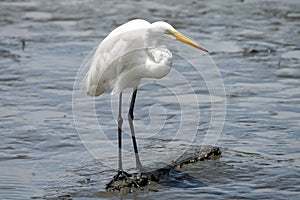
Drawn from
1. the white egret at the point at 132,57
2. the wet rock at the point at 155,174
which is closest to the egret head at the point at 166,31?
the white egret at the point at 132,57

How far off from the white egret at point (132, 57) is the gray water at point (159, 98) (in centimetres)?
77

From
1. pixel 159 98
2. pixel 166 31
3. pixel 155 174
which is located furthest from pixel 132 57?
pixel 159 98

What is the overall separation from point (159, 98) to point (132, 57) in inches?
110

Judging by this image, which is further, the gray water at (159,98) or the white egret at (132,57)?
the gray water at (159,98)

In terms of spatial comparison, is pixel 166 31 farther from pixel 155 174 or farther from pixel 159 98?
pixel 159 98

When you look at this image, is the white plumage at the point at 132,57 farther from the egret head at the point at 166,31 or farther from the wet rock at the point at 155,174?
the wet rock at the point at 155,174

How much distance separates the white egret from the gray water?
0.77 meters

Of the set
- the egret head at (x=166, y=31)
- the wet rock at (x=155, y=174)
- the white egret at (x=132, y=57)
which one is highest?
the egret head at (x=166, y=31)

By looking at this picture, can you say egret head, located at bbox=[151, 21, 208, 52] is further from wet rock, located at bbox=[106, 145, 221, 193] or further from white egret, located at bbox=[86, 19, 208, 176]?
wet rock, located at bbox=[106, 145, 221, 193]

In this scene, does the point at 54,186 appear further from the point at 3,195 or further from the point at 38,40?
the point at 38,40

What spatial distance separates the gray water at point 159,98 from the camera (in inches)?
287

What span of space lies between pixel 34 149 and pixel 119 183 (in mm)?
1537

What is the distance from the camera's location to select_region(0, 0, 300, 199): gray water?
7301 millimetres

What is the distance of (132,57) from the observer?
738 centimetres
